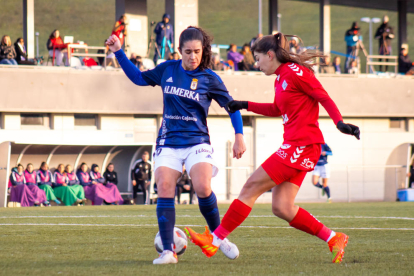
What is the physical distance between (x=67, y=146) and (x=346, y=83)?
36.7ft

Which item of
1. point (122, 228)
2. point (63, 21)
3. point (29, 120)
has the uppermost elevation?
point (63, 21)

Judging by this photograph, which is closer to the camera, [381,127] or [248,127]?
[248,127]

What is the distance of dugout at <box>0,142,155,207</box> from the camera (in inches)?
748

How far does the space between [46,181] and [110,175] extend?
2.03 m

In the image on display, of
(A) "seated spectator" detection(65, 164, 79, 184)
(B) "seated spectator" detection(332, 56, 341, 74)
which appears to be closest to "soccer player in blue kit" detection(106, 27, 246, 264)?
(A) "seated spectator" detection(65, 164, 79, 184)

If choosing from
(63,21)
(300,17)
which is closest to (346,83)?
(63,21)

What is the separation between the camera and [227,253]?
202 inches

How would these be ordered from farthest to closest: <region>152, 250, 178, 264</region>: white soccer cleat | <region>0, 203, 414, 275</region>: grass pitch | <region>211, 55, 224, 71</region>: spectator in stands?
<region>211, 55, 224, 71</region>: spectator in stands < <region>152, 250, 178, 264</region>: white soccer cleat < <region>0, 203, 414, 275</region>: grass pitch

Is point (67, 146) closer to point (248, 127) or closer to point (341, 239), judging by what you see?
point (248, 127)

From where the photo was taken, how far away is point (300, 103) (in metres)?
5.09

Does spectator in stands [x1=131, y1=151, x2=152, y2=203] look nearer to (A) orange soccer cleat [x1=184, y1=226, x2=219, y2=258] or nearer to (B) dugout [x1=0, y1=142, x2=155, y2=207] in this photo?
(B) dugout [x1=0, y1=142, x2=155, y2=207]

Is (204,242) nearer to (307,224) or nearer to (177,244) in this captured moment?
(177,244)

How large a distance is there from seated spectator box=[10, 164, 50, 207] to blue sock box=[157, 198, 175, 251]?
13.0m

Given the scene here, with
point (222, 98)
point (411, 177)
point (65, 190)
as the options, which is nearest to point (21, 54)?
point (65, 190)
